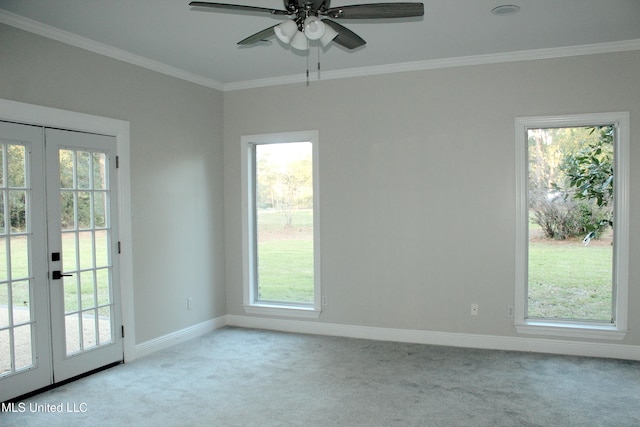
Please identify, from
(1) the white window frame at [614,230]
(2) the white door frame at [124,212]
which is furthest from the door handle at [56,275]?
(1) the white window frame at [614,230]

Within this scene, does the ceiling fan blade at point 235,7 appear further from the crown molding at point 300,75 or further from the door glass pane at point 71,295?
the door glass pane at point 71,295

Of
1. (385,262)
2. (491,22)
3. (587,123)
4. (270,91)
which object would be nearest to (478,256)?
(385,262)

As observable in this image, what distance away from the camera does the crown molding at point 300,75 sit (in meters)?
3.60

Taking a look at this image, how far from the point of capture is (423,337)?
4.78 metres

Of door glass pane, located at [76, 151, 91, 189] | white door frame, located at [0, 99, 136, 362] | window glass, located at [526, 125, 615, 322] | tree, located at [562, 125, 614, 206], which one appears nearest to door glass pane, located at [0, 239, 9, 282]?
door glass pane, located at [76, 151, 91, 189]

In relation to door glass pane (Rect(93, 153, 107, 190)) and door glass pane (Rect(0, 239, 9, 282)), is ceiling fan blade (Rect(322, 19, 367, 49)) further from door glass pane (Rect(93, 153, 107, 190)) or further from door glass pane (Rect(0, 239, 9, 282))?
door glass pane (Rect(0, 239, 9, 282))

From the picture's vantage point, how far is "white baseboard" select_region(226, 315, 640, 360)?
4.26 metres

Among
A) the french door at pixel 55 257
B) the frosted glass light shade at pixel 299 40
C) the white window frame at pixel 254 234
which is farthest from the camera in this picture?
the white window frame at pixel 254 234

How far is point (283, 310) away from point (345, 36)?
3.37m

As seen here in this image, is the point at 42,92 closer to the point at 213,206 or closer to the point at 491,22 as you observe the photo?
the point at 213,206

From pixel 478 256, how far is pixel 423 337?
992 millimetres

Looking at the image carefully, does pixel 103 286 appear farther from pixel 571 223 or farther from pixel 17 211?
pixel 571 223

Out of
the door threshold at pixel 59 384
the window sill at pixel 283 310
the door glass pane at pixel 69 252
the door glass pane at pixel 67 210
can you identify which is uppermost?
the door glass pane at pixel 67 210

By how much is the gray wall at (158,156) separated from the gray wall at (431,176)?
2.82 ft
